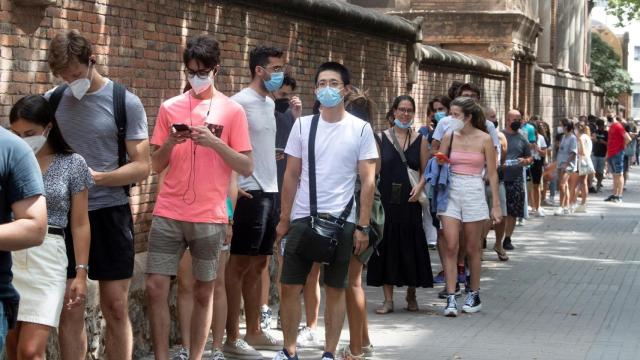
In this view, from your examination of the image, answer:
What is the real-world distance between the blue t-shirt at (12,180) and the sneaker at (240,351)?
4.03 m

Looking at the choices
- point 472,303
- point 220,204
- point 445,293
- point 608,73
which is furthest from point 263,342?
point 608,73

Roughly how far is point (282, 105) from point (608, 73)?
192 ft

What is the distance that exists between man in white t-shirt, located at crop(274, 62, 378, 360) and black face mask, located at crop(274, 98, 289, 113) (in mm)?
2114

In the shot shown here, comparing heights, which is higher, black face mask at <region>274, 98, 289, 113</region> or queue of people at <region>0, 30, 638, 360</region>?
black face mask at <region>274, 98, 289, 113</region>

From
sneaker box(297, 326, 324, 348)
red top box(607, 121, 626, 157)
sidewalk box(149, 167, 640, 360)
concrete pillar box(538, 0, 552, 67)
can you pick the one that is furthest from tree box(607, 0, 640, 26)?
sneaker box(297, 326, 324, 348)

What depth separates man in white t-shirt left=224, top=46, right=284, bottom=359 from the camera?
8797 mm

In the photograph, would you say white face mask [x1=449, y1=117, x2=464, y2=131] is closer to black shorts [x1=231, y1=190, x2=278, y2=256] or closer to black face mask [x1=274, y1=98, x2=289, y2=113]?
black face mask [x1=274, y1=98, x2=289, y2=113]

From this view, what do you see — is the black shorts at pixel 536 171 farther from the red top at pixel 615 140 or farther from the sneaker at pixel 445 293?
the sneaker at pixel 445 293

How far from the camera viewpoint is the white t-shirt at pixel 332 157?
8.08m

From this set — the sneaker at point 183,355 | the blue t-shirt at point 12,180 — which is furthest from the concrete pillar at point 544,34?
the blue t-shirt at point 12,180

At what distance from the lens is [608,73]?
219ft

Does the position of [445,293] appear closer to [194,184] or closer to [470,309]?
[470,309]

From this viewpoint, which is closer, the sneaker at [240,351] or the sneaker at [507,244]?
the sneaker at [240,351]

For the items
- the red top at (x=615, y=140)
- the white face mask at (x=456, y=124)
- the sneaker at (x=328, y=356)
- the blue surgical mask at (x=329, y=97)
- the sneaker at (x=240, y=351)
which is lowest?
the sneaker at (x=240, y=351)
